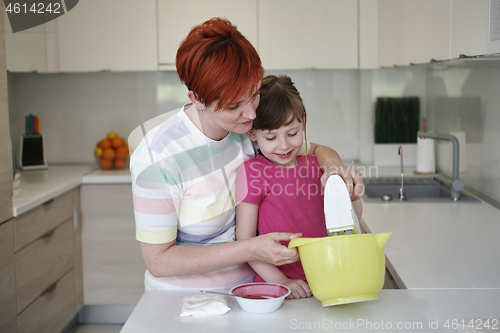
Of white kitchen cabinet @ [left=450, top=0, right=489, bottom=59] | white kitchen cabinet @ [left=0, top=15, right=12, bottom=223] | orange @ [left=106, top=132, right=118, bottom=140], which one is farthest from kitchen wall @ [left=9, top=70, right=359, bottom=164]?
white kitchen cabinet @ [left=450, top=0, right=489, bottom=59]

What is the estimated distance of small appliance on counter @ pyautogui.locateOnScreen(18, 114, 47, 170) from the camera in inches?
120

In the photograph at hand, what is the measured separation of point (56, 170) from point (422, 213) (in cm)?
221

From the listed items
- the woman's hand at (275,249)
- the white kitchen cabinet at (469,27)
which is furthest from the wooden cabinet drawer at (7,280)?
the white kitchen cabinet at (469,27)

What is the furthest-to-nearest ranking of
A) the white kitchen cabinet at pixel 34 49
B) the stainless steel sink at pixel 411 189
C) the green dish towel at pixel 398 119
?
the green dish towel at pixel 398 119
the white kitchen cabinet at pixel 34 49
the stainless steel sink at pixel 411 189

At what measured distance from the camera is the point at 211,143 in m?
1.23

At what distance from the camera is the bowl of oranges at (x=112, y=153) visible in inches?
120

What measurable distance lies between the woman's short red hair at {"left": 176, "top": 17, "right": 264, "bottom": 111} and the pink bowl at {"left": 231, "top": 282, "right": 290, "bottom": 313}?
1.31 feet

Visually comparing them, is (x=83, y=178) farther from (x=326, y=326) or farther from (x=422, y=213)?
(x=326, y=326)

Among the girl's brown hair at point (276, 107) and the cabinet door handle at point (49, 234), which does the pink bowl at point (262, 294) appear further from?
the cabinet door handle at point (49, 234)

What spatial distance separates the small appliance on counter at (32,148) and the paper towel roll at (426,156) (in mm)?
2282

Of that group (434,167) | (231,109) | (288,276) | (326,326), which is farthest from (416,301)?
(434,167)

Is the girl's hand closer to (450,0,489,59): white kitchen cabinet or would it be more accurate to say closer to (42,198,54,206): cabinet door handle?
(450,0,489,59): white kitchen cabinet

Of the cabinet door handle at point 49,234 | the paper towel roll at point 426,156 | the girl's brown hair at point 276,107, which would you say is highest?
the girl's brown hair at point 276,107

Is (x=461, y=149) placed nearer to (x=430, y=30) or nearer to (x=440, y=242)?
(x=430, y=30)
